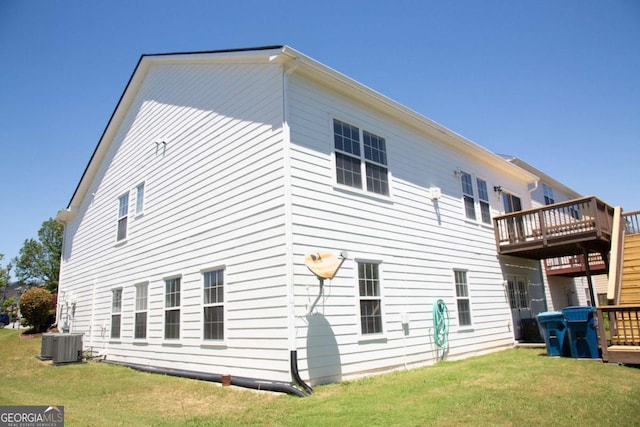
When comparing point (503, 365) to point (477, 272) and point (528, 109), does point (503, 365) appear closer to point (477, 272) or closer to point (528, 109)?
point (477, 272)

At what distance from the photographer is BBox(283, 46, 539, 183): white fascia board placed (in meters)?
8.44

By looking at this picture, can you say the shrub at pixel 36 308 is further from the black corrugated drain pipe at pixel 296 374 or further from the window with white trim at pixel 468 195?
the window with white trim at pixel 468 195

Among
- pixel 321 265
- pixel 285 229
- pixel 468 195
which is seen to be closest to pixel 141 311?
pixel 285 229

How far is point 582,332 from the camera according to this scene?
9.49 meters

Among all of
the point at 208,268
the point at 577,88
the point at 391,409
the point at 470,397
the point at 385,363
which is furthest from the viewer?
the point at 577,88

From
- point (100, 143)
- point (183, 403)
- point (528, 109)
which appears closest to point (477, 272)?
point (528, 109)

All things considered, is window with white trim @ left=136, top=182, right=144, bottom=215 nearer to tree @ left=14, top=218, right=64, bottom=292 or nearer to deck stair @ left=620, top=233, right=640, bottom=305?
deck stair @ left=620, top=233, right=640, bottom=305

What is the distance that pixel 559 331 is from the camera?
32.7 feet

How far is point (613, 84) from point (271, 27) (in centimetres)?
944

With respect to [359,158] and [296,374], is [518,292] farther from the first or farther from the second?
[296,374]

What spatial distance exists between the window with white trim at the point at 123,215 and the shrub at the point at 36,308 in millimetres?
8503

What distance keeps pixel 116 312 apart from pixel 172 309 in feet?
13.5

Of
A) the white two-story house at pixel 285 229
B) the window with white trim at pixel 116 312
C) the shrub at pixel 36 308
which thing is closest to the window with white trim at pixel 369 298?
the white two-story house at pixel 285 229

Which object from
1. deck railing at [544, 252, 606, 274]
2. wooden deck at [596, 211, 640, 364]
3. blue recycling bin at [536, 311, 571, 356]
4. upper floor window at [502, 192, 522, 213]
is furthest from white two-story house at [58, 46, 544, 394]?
wooden deck at [596, 211, 640, 364]
